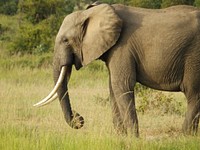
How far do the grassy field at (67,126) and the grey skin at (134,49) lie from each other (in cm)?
48

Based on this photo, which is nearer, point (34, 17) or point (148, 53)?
point (148, 53)

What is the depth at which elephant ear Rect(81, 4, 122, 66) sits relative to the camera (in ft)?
24.9

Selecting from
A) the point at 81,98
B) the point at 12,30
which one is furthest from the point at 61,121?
the point at 12,30

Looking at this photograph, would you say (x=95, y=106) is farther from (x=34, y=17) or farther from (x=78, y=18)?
(x=34, y=17)

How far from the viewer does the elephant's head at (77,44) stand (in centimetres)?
774

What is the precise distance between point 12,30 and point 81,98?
57.3ft

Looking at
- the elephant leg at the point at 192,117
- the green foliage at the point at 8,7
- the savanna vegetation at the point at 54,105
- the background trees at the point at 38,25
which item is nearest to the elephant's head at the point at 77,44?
the savanna vegetation at the point at 54,105

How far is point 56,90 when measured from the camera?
313 inches

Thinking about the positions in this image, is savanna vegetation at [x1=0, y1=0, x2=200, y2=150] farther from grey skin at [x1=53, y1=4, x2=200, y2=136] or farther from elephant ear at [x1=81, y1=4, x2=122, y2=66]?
elephant ear at [x1=81, y1=4, x2=122, y2=66]

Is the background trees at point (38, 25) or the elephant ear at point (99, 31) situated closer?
the elephant ear at point (99, 31)

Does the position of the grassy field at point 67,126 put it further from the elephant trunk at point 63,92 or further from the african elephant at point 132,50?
the african elephant at point 132,50

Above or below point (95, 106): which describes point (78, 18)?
above

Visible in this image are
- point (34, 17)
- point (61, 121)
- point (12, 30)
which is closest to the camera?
point (61, 121)

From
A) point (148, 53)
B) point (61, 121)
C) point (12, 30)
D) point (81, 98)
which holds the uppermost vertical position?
point (148, 53)
